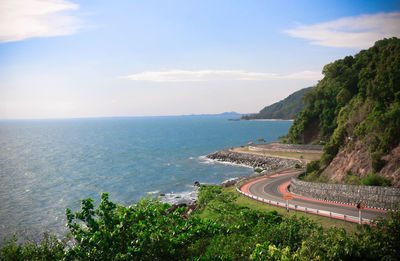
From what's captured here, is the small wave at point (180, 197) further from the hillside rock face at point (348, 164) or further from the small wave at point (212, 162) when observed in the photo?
the small wave at point (212, 162)

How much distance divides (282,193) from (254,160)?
40.7m

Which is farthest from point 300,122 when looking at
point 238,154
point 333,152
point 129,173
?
point 129,173

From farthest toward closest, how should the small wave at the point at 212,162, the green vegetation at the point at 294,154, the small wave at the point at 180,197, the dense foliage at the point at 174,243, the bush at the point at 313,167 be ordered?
the small wave at the point at 212,162 → the green vegetation at the point at 294,154 → the small wave at the point at 180,197 → the bush at the point at 313,167 → the dense foliage at the point at 174,243

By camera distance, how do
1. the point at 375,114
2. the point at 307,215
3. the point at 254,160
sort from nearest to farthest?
the point at 307,215 → the point at 375,114 → the point at 254,160

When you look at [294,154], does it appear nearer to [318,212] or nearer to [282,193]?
[282,193]

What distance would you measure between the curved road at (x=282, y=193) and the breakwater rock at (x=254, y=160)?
15.9 meters

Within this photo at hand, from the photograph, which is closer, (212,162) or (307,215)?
(307,215)

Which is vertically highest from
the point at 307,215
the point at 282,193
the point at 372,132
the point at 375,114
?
the point at 375,114

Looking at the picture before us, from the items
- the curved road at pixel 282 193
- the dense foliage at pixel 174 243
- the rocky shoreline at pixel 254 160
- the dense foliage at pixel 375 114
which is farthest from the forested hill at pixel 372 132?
the rocky shoreline at pixel 254 160

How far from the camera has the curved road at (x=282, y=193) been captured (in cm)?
2753

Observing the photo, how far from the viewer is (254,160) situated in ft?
260

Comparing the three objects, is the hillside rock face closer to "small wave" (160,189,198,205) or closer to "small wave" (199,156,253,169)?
"small wave" (160,189,198,205)

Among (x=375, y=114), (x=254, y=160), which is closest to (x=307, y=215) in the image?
(x=375, y=114)

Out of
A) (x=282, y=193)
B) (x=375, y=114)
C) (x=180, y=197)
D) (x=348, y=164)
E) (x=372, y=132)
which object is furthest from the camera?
(x=180, y=197)
